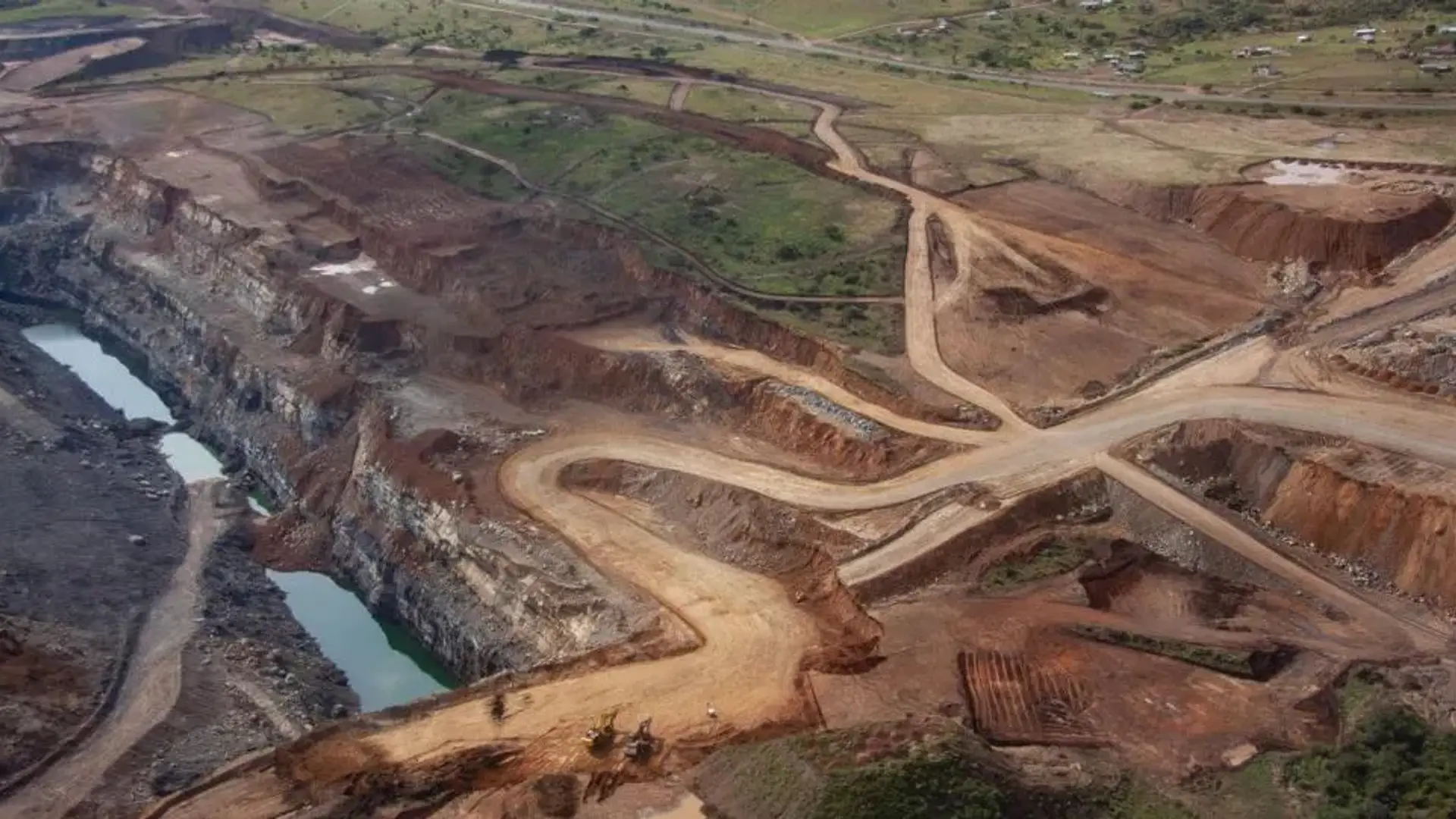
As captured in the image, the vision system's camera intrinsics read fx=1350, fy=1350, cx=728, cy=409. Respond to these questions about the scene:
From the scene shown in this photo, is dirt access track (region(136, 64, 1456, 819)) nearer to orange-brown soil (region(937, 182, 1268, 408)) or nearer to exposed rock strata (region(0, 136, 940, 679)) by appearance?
orange-brown soil (region(937, 182, 1268, 408))

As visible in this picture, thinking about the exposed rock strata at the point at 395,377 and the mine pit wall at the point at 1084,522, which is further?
the exposed rock strata at the point at 395,377

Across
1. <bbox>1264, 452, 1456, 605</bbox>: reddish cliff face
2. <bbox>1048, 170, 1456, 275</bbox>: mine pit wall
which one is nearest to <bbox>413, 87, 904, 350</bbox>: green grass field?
<bbox>1048, 170, 1456, 275</bbox>: mine pit wall

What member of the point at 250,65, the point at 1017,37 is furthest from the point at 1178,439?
the point at 250,65

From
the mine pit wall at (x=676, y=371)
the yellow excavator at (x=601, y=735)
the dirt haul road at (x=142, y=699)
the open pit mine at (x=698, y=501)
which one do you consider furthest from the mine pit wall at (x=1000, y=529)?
the dirt haul road at (x=142, y=699)

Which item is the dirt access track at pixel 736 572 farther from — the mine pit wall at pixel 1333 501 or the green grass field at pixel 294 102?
the green grass field at pixel 294 102

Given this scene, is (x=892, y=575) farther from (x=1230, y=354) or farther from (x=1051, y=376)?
(x=1230, y=354)

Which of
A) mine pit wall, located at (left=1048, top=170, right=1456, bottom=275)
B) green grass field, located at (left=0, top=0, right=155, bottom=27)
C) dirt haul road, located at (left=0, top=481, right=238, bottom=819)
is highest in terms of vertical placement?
green grass field, located at (left=0, top=0, right=155, bottom=27)
